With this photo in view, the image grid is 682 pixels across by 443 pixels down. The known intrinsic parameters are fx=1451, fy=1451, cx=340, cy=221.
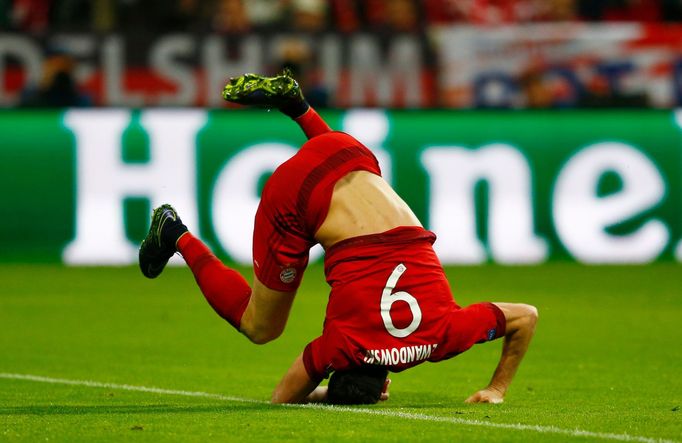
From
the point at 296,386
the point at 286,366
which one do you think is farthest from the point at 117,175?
the point at 296,386

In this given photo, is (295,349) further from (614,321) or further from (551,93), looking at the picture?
(551,93)

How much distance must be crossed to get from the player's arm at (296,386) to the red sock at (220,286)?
45 centimetres

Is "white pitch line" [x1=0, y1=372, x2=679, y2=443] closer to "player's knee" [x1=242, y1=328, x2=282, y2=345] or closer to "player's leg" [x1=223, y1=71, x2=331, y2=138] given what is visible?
"player's knee" [x1=242, y1=328, x2=282, y2=345]

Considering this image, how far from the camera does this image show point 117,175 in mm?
14898

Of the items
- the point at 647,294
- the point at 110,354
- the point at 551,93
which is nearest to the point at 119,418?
the point at 110,354

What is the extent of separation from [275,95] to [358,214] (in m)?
0.87

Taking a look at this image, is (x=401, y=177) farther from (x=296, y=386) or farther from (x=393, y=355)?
(x=393, y=355)

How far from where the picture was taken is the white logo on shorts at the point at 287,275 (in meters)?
6.89

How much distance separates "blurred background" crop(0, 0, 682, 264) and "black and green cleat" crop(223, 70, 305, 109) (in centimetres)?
759

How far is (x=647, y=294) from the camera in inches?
502

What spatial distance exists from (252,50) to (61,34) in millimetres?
2047

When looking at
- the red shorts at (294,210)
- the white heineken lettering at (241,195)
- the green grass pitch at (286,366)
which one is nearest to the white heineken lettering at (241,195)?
the white heineken lettering at (241,195)

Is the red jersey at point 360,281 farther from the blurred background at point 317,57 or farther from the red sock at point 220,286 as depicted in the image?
the blurred background at point 317,57

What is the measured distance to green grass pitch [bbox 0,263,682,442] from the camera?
6086 millimetres
